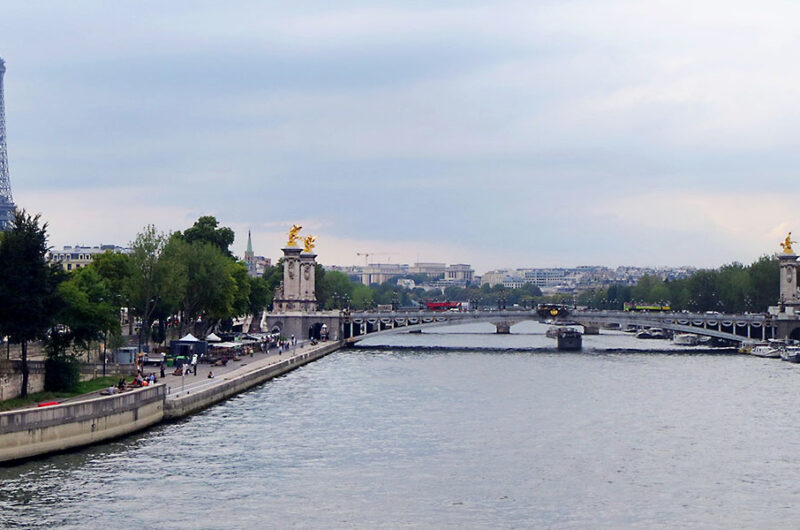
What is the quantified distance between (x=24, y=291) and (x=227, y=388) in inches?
697

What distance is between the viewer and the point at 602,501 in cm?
3953

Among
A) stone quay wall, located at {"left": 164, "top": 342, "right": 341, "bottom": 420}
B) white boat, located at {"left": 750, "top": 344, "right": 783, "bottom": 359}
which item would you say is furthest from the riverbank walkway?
white boat, located at {"left": 750, "top": 344, "right": 783, "bottom": 359}

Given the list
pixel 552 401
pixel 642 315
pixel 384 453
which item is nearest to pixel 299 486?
pixel 384 453

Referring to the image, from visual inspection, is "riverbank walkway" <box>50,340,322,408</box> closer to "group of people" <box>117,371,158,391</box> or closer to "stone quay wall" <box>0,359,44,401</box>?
"group of people" <box>117,371,158,391</box>

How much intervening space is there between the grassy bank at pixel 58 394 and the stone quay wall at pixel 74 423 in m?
3.30

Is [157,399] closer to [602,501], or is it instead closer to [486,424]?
[486,424]

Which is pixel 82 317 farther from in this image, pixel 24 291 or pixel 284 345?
pixel 284 345

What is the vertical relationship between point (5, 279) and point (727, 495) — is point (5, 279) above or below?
above

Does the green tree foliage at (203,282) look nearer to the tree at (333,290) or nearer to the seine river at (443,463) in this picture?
the seine river at (443,463)

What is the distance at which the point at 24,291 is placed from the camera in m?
50.5

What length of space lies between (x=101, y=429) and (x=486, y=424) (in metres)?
19.4

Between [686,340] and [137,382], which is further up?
[137,382]

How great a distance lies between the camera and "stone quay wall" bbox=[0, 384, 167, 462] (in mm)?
41750

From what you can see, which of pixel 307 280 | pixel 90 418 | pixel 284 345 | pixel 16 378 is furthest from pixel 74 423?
pixel 307 280
